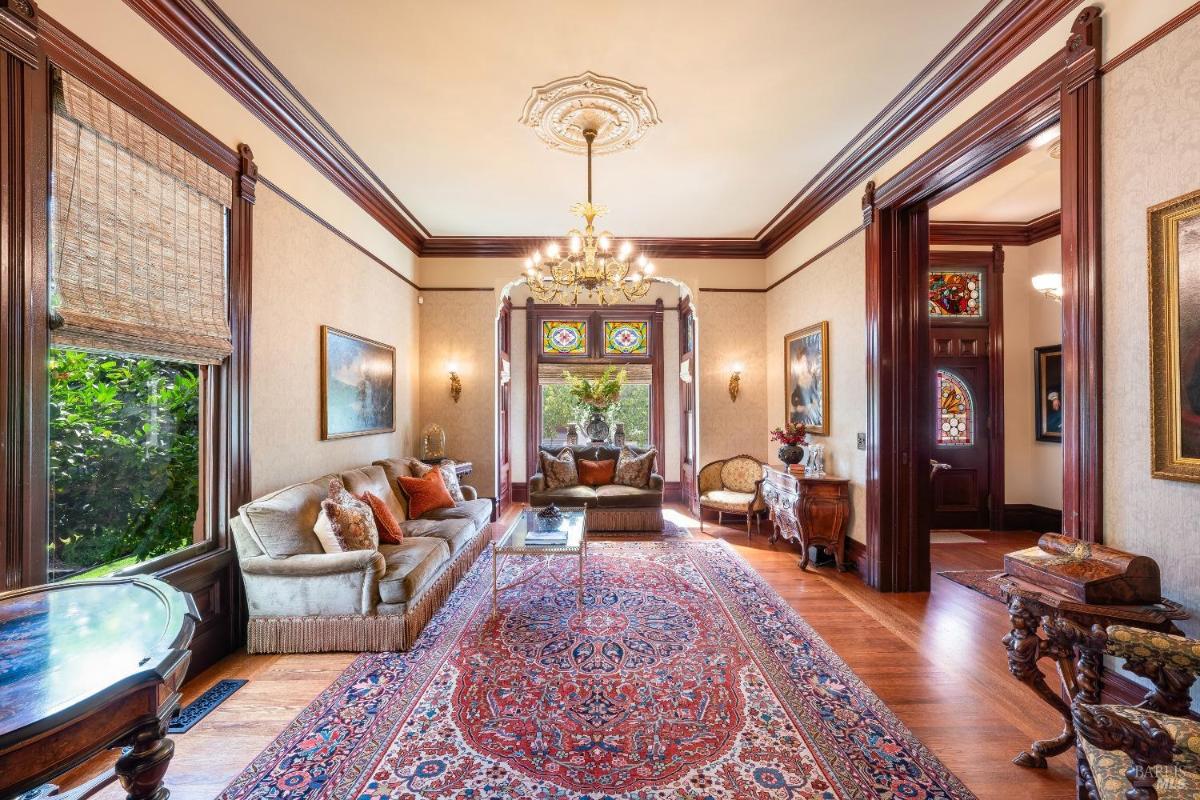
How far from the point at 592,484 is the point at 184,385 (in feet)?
14.1

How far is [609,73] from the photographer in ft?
10.4

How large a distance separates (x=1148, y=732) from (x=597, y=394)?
268 inches

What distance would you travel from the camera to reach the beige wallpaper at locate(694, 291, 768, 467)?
6.38 metres

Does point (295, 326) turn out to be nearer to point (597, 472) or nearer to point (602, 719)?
point (602, 719)

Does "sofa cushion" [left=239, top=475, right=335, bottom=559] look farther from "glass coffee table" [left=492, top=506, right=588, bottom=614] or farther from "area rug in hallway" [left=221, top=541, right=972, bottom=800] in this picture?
"glass coffee table" [left=492, top=506, right=588, bottom=614]

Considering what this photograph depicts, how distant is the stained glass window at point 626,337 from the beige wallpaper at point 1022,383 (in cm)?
449

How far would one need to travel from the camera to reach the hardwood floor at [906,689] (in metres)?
2.04

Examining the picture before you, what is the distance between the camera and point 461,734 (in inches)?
89.1

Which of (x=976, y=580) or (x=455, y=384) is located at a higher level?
(x=455, y=384)

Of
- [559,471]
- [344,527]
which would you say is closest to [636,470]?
[559,471]

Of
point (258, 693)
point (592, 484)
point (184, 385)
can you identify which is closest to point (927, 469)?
point (592, 484)

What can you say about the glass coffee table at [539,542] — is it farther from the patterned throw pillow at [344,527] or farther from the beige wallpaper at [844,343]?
the beige wallpaper at [844,343]

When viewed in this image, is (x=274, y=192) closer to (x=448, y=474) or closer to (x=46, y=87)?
(x=46, y=87)

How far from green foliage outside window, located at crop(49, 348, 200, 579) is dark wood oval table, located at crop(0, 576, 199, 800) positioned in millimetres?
975
